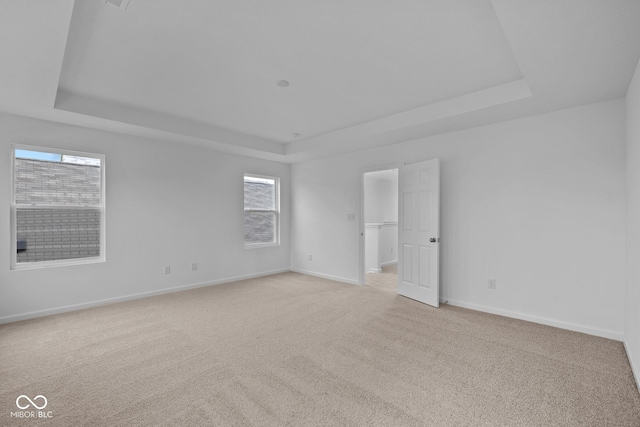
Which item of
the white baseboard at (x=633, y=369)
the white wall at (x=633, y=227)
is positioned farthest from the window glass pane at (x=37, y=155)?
the white baseboard at (x=633, y=369)

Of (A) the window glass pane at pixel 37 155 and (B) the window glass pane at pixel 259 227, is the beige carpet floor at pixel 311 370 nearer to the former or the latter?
(A) the window glass pane at pixel 37 155

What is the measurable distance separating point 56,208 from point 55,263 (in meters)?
0.69

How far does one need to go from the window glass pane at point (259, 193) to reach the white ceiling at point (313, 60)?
6.15ft

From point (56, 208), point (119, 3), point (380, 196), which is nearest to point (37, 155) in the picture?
point (56, 208)

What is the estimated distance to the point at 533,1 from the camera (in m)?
1.62

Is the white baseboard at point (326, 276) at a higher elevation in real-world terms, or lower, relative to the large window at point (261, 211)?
lower

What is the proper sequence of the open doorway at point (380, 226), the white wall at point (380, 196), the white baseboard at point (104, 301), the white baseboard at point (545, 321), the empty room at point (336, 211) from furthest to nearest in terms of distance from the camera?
1. the white wall at point (380, 196)
2. the open doorway at point (380, 226)
3. the white baseboard at point (104, 301)
4. the white baseboard at point (545, 321)
5. the empty room at point (336, 211)

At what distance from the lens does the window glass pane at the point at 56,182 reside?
3.52 meters

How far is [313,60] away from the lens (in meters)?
2.58

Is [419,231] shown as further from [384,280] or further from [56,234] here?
[56,234]

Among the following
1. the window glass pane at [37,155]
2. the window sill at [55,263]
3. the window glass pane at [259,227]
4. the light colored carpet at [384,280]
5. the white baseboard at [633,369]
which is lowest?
the light colored carpet at [384,280]

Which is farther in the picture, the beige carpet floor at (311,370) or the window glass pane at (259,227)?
the window glass pane at (259,227)

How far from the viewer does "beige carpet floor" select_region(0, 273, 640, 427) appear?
6.02ft

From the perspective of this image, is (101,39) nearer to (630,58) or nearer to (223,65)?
(223,65)
